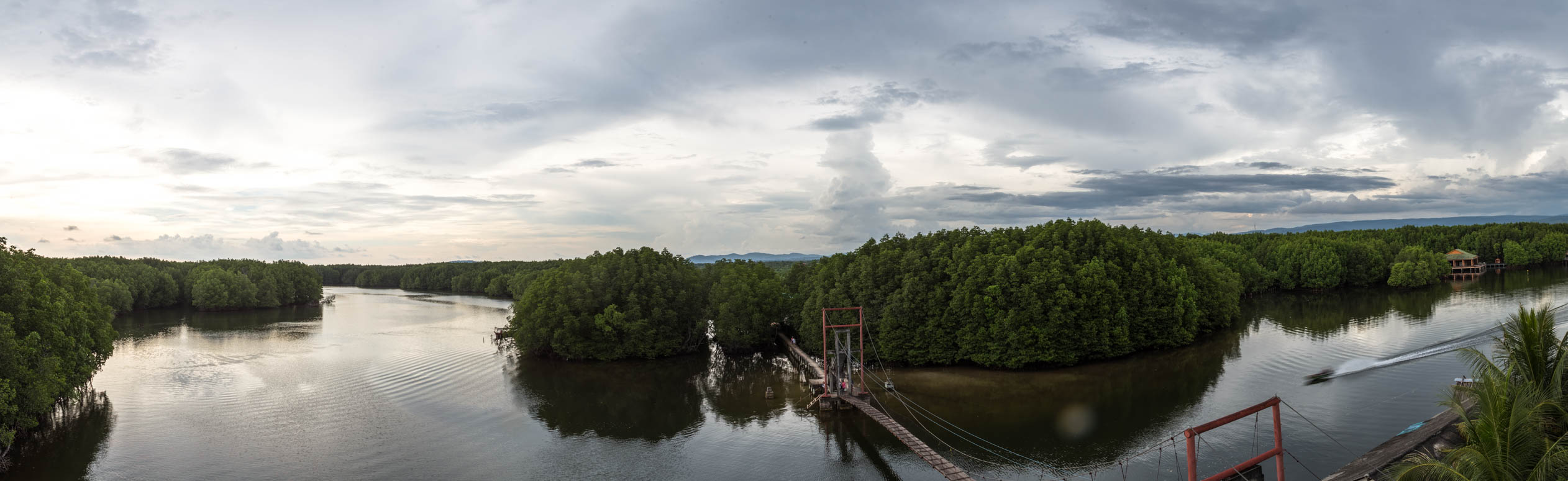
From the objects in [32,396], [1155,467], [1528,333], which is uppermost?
[1528,333]

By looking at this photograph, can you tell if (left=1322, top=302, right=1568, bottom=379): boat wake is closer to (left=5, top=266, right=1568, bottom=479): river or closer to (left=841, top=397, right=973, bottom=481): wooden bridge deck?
(left=5, top=266, right=1568, bottom=479): river

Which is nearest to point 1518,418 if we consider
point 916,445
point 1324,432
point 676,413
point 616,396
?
point 916,445

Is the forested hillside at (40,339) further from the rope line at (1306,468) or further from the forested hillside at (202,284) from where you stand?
the forested hillside at (202,284)

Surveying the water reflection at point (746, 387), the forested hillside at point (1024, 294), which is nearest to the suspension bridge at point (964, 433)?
the water reflection at point (746, 387)

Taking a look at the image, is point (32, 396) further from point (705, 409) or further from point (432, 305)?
point (432, 305)

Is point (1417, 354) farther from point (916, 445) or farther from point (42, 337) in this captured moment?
point (42, 337)

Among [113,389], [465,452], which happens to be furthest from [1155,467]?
[113,389]
